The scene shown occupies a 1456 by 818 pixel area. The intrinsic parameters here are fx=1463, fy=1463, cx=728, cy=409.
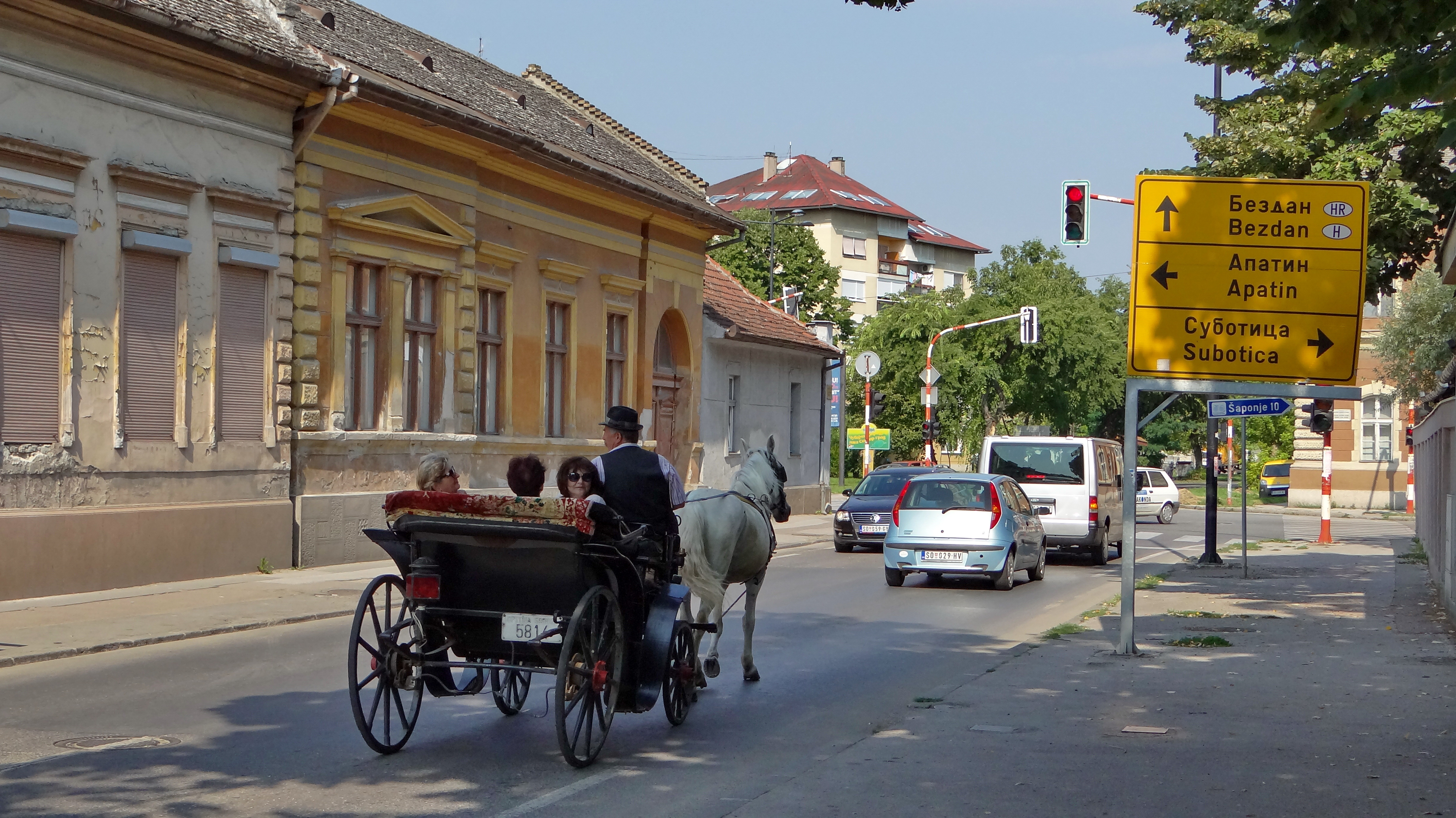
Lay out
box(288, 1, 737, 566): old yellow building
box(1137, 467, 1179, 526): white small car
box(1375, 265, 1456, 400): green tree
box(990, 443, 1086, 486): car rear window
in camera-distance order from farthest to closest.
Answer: box(1375, 265, 1456, 400): green tree, box(1137, 467, 1179, 526): white small car, box(990, 443, 1086, 486): car rear window, box(288, 1, 737, 566): old yellow building

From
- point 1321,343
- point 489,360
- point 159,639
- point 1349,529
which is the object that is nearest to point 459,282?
point 489,360

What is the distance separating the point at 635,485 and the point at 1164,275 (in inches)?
239

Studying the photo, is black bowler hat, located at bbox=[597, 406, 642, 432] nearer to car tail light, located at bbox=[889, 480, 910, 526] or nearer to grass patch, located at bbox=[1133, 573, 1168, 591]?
car tail light, located at bbox=[889, 480, 910, 526]

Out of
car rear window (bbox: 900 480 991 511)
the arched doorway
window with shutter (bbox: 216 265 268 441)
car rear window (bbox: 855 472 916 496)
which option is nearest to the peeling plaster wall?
window with shutter (bbox: 216 265 268 441)

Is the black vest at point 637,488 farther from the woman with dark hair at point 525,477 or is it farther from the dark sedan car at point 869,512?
the dark sedan car at point 869,512

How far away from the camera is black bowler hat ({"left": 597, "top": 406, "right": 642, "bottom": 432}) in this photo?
8.55 m

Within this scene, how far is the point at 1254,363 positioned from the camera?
1227 centimetres

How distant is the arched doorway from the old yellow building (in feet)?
0.18

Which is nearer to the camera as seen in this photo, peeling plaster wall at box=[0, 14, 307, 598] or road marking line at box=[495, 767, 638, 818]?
road marking line at box=[495, 767, 638, 818]

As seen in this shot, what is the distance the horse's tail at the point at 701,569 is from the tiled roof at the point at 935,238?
97.2 meters

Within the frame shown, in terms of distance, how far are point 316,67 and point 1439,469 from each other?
15474 millimetres

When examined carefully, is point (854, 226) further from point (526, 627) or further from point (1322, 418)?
point (526, 627)

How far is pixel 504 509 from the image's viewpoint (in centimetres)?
734

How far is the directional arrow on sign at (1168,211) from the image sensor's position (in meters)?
12.4
